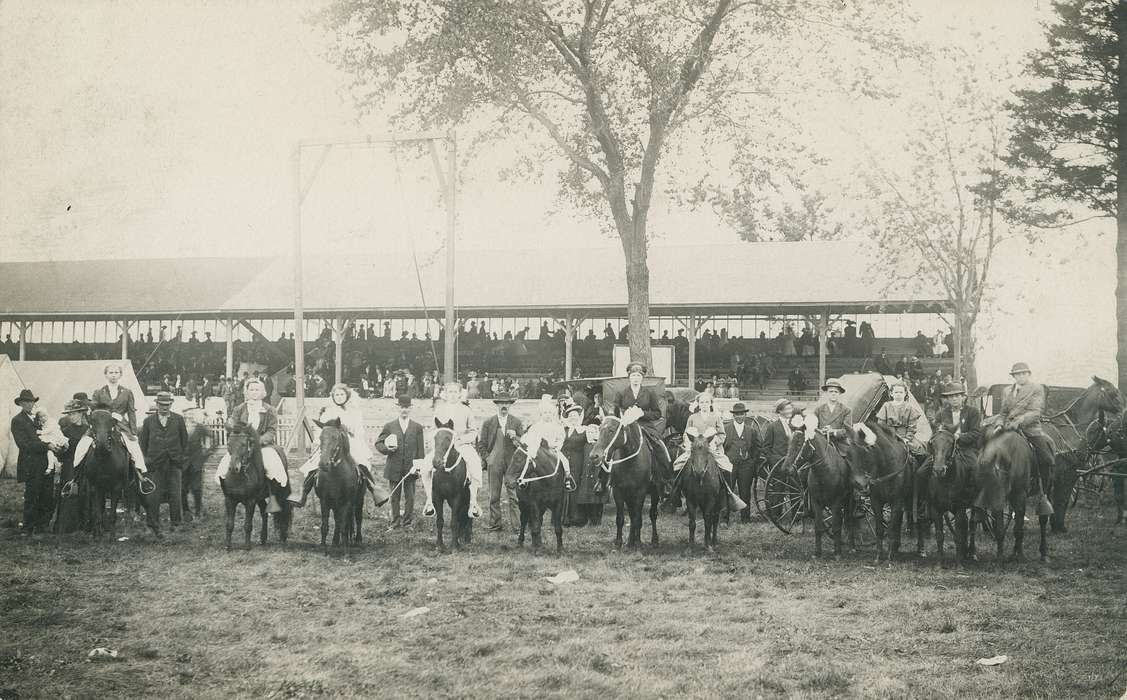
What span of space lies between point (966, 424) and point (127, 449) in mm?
10756

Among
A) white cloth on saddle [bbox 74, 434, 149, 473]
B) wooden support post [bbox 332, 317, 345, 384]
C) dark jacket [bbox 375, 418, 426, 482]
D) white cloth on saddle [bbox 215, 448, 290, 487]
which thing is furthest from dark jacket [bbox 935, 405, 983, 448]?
wooden support post [bbox 332, 317, 345, 384]

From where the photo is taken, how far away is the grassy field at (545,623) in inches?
253

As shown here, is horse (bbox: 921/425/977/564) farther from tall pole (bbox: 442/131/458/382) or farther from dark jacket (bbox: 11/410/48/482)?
dark jacket (bbox: 11/410/48/482)

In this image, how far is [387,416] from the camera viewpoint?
25.9 meters

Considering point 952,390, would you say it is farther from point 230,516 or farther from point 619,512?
point 230,516

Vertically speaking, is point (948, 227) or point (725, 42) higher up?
point (725, 42)

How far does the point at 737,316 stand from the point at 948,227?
27.4 ft

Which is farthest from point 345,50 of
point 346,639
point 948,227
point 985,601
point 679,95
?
point 948,227

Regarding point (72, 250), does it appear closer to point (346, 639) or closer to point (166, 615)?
point (166, 615)

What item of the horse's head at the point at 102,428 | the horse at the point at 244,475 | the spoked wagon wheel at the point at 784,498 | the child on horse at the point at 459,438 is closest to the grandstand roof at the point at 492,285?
the spoked wagon wheel at the point at 784,498

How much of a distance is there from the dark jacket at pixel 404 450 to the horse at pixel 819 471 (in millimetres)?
5308

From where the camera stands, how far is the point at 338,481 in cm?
1070

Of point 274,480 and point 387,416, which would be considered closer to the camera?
point 274,480

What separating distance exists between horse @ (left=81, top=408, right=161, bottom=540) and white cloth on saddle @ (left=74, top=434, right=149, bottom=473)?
2.6 inches
